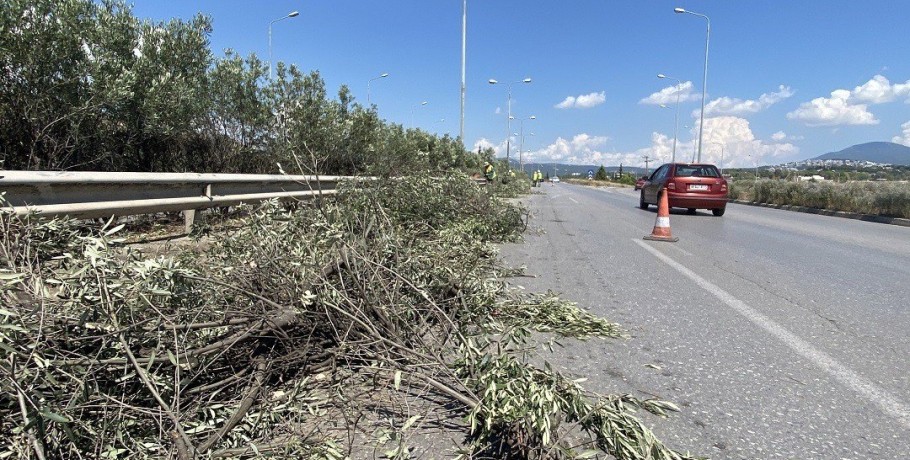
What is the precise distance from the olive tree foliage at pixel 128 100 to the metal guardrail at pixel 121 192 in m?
0.83

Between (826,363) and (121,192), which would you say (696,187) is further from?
(121,192)

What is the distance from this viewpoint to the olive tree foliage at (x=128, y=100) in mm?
6062

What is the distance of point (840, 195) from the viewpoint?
20.4 m

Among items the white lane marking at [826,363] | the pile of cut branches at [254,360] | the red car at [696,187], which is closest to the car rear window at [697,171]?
the red car at [696,187]

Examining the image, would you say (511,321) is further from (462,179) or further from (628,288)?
(462,179)

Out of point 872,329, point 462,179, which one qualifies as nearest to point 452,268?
point 872,329

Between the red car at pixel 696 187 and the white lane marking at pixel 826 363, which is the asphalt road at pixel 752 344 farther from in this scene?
the red car at pixel 696 187

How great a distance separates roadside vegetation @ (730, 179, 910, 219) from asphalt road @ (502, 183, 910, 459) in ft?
38.1

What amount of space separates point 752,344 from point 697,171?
13.2 meters

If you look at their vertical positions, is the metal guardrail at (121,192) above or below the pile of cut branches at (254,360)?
above

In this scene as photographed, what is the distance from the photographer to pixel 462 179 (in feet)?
28.2

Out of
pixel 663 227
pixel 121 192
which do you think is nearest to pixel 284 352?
pixel 121 192

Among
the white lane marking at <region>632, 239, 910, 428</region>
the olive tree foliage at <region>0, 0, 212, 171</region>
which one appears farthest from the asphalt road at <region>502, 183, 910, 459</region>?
the olive tree foliage at <region>0, 0, 212, 171</region>

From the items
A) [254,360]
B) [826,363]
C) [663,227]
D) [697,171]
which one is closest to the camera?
[254,360]
